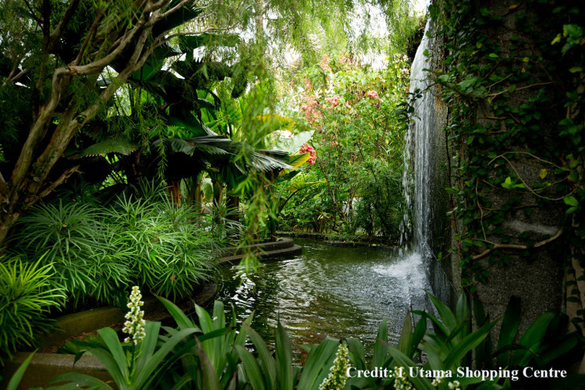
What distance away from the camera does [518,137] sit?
2268mm

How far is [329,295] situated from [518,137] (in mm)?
2984

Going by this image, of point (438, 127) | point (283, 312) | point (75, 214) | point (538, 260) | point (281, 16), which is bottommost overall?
point (283, 312)

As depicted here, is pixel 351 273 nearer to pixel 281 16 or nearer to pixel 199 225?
pixel 199 225

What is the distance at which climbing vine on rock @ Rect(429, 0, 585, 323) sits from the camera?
214cm

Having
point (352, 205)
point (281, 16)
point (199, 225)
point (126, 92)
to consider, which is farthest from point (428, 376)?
point (352, 205)

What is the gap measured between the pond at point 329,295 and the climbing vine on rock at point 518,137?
141 centimetres

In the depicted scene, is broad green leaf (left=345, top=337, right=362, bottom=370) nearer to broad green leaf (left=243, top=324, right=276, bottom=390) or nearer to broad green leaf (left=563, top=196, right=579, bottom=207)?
broad green leaf (left=243, top=324, right=276, bottom=390)

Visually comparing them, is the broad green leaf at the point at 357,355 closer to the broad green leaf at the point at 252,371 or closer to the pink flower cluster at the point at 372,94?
the broad green leaf at the point at 252,371

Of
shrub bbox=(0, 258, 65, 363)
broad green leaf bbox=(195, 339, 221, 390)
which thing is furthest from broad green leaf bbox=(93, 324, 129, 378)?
shrub bbox=(0, 258, 65, 363)

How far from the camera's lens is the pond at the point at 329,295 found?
11.6 feet

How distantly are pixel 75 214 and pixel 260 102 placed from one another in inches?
98.9

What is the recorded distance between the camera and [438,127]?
420 centimetres

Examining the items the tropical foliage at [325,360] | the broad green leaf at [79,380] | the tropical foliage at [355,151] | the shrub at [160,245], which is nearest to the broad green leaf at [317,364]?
the tropical foliage at [325,360]

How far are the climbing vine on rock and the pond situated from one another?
1408 millimetres
